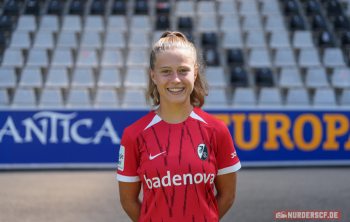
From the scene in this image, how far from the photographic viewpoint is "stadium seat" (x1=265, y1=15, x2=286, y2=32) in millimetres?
9227

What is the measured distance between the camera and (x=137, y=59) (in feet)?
26.8

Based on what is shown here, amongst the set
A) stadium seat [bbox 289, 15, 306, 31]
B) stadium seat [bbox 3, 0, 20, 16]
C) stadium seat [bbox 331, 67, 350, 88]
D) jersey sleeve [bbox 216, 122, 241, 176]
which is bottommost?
jersey sleeve [bbox 216, 122, 241, 176]

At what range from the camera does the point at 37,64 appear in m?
8.02

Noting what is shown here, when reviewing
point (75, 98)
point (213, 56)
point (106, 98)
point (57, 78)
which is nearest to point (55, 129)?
point (75, 98)

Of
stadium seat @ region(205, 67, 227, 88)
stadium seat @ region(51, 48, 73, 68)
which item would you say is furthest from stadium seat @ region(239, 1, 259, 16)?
stadium seat @ region(51, 48, 73, 68)

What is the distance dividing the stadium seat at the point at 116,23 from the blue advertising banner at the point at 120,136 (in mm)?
4016

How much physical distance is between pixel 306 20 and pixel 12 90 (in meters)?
7.87

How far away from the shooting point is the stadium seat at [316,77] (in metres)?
7.87

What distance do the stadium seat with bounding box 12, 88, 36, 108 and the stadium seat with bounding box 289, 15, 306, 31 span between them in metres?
6.67

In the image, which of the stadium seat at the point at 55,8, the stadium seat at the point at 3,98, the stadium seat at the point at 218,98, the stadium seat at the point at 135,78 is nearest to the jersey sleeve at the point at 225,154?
the stadium seat at the point at 218,98

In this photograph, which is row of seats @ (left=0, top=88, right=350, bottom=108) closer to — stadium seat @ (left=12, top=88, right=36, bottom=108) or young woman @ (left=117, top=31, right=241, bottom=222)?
stadium seat @ (left=12, top=88, right=36, bottom=108)

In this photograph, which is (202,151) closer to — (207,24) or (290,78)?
(290,78)

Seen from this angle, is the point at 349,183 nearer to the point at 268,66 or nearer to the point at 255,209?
the point at 255,209

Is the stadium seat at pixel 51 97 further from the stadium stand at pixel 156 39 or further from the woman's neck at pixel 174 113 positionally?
the woman's neck at pixel 174 113
